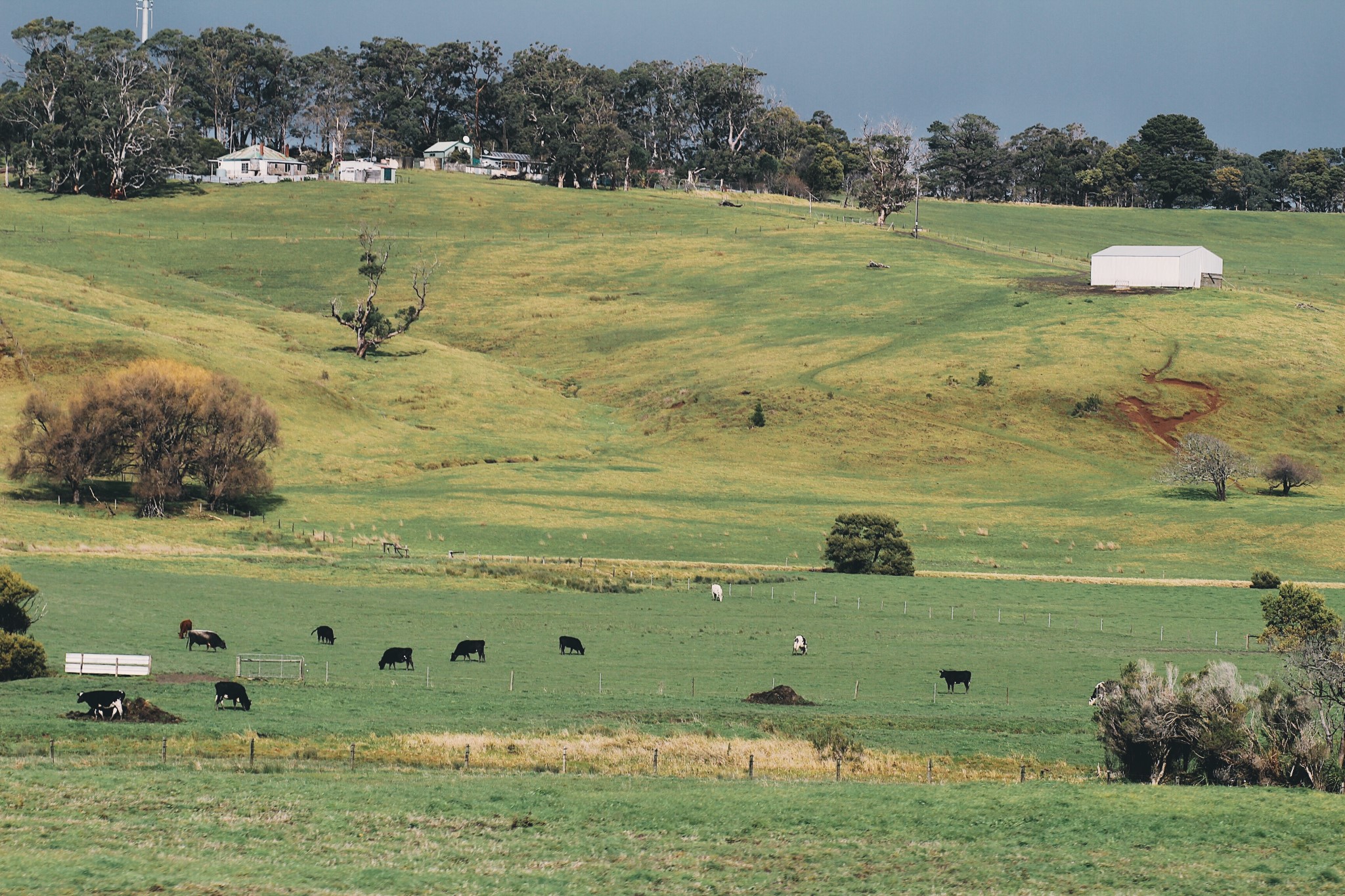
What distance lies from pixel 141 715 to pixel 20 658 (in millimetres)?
8145

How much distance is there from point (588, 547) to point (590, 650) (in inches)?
1133

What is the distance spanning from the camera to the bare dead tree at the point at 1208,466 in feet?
315

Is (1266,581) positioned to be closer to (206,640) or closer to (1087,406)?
(1087,406)

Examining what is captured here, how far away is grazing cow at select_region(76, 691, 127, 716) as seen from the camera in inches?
1431

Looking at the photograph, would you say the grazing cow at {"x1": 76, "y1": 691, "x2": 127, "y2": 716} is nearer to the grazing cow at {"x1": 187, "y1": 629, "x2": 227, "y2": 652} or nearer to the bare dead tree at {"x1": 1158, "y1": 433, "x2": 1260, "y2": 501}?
the grazing cow at {"x1": 187, "y1": 629, "x2": 227, "y2": 652}

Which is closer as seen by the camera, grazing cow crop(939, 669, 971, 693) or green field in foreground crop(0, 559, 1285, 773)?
green field in foreground crop(0, 559, 1285, 773)

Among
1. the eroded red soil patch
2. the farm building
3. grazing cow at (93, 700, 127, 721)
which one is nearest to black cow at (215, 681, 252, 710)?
grazing cow at (93, 700, 127, 721)

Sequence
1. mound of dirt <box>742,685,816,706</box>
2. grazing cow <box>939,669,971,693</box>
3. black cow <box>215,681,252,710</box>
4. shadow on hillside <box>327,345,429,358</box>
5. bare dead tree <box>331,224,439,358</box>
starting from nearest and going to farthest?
black cow <box>215,681,252,710</box> → mound of dirt <box>742,685,816,706</box> → grazing cow <box>939,669,971,693</box> → shadow on hillside <box>327,345,429,358</box> → bare dead tree <box>331,224,439,358</box>

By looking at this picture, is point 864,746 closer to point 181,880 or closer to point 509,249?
point 181,880

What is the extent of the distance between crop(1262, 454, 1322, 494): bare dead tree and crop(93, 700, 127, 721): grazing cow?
8212 centimetres

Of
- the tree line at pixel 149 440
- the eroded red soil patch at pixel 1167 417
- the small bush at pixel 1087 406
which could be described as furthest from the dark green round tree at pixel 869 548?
the eroded red soil patch at pixel 1167 417

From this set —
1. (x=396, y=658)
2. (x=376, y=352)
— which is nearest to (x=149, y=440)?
(x=396, y=658)

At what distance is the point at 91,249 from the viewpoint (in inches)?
6496

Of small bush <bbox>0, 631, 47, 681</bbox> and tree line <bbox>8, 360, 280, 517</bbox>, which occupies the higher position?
tree line <bbox>8, 360, 280, 517</bbox>
